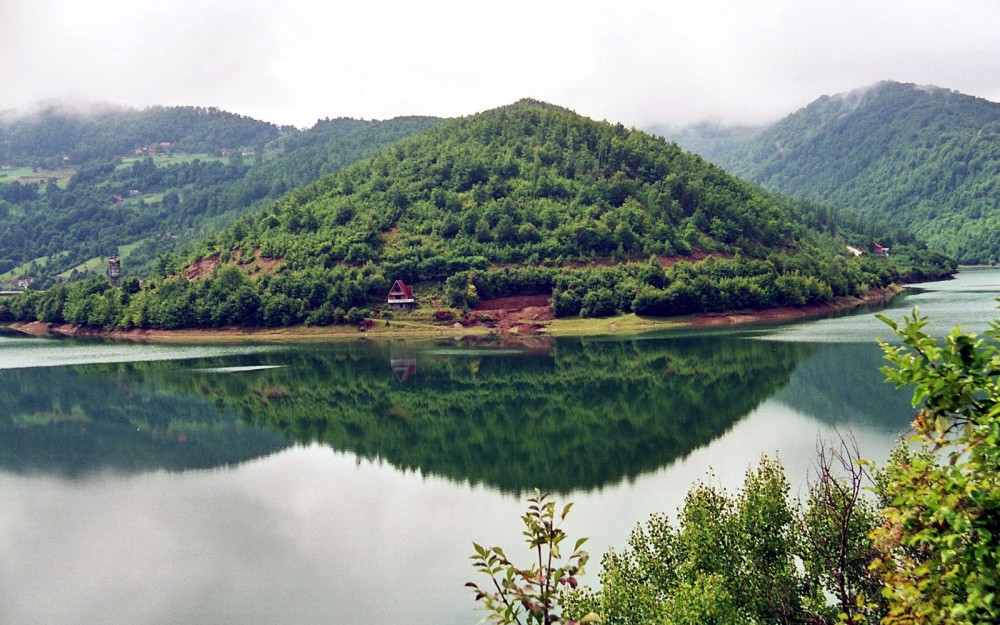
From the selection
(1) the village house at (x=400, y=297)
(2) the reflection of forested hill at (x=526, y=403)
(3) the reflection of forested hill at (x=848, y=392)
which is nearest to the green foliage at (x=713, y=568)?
(2) the reflection of forested hill at (x=526, y=403)

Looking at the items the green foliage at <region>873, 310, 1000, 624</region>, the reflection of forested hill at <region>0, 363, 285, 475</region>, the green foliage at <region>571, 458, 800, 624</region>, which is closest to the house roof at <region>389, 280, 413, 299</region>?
the reflection of forested hill at <region>0, 363, 285, 475</region>

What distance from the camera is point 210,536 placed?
33875 mm

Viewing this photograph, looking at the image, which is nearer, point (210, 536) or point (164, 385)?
point (210, 536)

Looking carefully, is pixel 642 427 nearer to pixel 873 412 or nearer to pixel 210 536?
pixel 873 412

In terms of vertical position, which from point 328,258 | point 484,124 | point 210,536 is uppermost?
point 484,124

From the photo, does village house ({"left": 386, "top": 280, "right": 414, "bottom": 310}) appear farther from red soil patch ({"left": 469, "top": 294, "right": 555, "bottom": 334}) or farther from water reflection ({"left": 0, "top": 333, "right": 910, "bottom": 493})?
water reflection ({"left": 0, "top": 333, "right": 910, "bottom": 493})

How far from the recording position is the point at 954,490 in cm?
848

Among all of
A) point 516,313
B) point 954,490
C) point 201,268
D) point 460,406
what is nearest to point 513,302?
point 516,313

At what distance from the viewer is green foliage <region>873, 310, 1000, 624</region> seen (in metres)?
8.23

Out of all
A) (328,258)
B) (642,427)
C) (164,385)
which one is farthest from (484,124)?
(642,427)

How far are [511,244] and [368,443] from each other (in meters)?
68.4

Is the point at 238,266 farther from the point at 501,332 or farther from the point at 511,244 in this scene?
the point at 501,332

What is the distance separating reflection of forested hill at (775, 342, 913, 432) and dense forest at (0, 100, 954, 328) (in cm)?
3491

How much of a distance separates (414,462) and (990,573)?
37.7 metres
